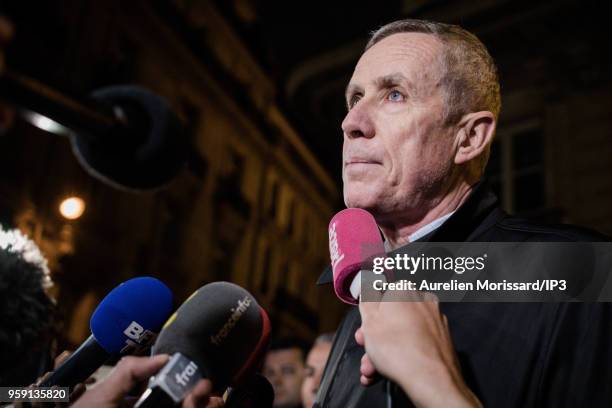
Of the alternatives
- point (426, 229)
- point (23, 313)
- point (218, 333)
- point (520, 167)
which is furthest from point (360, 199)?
point (520, 167)

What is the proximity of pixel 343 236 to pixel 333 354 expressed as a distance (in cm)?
75

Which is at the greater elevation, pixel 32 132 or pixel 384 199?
pixel 32 132

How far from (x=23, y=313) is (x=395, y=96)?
139 centimetres

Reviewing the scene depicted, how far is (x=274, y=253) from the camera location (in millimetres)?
25547

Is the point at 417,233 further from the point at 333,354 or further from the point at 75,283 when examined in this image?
the point at 75,283

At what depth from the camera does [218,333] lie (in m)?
1.29

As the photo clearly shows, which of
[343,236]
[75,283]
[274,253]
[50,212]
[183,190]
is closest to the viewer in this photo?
[343,236]

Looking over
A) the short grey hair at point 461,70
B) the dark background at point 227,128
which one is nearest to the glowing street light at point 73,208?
the dark background at point 227,128

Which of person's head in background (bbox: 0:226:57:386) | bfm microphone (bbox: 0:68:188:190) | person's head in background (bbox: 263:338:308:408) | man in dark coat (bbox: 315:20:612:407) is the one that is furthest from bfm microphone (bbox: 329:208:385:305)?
person's head in background (bbox: 263:338:308:408)

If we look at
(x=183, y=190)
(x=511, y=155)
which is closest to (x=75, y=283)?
(x=183, y=190)

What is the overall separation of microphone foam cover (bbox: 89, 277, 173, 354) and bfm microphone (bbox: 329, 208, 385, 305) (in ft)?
1.86

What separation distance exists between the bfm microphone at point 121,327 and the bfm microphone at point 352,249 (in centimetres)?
58

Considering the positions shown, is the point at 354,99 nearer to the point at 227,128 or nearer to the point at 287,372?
the point at 287,372

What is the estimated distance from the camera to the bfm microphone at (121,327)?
1.61 metres
